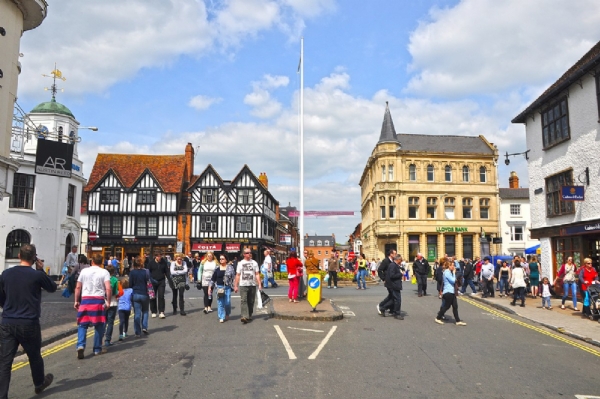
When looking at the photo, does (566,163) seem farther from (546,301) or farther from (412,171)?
(412,171)

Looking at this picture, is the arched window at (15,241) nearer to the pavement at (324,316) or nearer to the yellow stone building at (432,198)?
the pavement at (324,316)

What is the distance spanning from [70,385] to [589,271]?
13887 millimetres

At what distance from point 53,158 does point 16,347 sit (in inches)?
558

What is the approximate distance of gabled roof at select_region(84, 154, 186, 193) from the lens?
47344mm

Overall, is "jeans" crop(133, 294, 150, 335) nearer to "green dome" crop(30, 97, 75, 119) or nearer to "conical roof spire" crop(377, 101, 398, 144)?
"green dome" crop(30, 97, 75, 119)

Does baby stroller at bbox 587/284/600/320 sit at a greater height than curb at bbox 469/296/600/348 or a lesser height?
greater

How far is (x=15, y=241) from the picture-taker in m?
25.8

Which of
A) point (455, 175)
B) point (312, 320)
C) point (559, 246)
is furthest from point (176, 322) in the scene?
point (455, 175)

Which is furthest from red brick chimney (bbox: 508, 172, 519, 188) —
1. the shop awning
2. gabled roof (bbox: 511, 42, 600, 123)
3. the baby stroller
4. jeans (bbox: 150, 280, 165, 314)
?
jeans (bbox: 150, 280, 165, 314)

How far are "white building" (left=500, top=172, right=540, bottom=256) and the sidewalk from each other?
32.4 meters

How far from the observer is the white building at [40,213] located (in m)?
25.5

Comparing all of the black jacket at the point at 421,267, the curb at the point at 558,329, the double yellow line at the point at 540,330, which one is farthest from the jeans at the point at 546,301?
the black jacket at the point at 421,267

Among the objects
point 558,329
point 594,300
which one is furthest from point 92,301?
point 594,300

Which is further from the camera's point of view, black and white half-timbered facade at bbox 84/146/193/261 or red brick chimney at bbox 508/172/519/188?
red brick chimney at bbox 508/172/519/188
